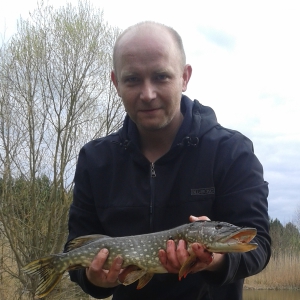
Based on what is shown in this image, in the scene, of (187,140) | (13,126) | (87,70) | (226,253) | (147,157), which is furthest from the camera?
(87,70)

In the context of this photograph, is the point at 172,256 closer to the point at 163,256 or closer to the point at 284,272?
the point at 163,256

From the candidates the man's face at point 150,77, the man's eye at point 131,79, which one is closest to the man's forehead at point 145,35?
the man's face at point 150,77

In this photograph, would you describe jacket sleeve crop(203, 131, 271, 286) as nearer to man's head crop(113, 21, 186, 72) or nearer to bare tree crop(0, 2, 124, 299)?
man's head crop(113, 21, 186, 72)

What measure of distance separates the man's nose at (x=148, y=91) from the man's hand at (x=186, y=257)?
27.0 inches

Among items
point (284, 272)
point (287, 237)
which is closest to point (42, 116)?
point (284, 272)

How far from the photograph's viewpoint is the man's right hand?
8.18ft

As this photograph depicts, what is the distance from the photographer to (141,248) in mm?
2494

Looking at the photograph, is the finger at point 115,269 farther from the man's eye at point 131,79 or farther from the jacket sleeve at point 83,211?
the man's eye at point 131,79

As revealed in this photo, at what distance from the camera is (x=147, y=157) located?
284 centimetres

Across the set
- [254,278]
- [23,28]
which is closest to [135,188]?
[23,28]

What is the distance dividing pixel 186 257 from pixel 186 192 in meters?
0.43

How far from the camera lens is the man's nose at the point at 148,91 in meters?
2.54

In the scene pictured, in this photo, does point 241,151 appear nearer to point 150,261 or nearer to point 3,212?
point 150,261

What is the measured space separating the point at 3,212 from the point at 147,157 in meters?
10.4
